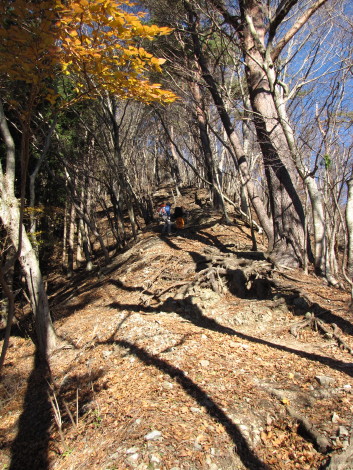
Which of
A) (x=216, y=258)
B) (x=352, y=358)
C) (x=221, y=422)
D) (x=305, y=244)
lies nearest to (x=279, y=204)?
(x=305, y=244)

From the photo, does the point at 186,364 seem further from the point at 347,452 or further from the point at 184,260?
the point at 184,260

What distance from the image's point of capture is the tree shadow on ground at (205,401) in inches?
107

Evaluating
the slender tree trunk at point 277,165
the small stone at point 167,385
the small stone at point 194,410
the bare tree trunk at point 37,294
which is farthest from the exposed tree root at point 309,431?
the bare tree trunk at point 37,294

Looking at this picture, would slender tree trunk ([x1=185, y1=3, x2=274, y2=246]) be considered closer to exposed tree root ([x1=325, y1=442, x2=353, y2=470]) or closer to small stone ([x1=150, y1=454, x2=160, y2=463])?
exposed tree root ([x1=325, y1=442, x2=353, y2=470])

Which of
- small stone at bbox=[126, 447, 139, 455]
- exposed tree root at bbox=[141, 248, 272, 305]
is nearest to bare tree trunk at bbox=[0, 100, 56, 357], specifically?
exposed tree root at bbox=[141, 248, 272, 305]

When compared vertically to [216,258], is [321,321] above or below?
below

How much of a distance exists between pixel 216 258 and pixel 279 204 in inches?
78.5

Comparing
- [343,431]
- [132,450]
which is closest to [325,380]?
[343,431]

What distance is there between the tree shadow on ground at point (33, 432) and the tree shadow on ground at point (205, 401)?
137cm

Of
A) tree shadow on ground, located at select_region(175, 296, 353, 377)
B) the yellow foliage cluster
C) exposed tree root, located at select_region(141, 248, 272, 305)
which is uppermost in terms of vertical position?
the yellow foliage cluster

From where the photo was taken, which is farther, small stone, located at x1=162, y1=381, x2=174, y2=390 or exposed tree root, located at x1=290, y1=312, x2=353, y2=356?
exposed tree root, located at x1=290, y1=312, x2=353, y2=356

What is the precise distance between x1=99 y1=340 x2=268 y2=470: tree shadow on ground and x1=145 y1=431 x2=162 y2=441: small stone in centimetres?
59

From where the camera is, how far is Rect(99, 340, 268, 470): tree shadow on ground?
2723 millimetres

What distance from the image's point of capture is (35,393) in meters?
4.84
